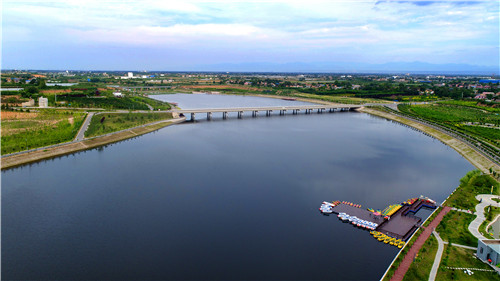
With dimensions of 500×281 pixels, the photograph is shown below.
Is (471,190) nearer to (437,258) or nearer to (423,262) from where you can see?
(437,258)

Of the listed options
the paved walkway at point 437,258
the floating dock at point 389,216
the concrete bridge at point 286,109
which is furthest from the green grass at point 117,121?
the paved walkway at point 437,258

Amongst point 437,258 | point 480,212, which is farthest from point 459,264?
point 480,212

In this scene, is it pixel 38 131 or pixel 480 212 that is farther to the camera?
pixel 38 131

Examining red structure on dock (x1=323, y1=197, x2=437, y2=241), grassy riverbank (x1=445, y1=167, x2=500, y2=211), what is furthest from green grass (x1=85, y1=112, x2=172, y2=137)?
grassy riverbank (x1=445, y1=167, x2=500, y2=211)

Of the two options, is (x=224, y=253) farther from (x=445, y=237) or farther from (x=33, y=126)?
(x=33, y=126)

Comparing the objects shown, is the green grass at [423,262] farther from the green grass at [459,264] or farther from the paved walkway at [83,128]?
the paved walkway at [83,128]
